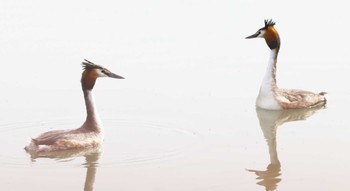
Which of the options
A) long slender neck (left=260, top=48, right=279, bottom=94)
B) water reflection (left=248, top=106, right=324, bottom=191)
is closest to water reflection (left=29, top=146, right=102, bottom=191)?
water reflection (left=248, top=106, right=324, bottom=191)

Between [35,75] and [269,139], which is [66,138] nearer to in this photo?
→ [269,139]

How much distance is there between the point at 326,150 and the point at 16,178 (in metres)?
5.54

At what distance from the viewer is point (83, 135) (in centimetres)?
1381

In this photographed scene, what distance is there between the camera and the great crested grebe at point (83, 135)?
1332 cm

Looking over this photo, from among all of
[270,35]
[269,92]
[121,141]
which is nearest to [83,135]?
[121,141]

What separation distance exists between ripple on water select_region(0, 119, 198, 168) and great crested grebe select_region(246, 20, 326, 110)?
319cm

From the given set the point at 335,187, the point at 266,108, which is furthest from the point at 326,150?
the point at 266,108

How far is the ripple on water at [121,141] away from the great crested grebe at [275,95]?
10.5 ft

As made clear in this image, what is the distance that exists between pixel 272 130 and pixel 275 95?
2.36 m

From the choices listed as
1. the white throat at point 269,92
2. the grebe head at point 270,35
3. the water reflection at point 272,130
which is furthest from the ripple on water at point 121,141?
the grebe head at point 270,35

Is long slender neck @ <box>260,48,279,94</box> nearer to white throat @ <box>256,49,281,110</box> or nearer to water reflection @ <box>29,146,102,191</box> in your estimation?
white throat @ <box>256,49,281,110</box>

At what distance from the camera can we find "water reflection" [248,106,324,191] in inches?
468

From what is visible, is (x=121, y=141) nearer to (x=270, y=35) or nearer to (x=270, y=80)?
(x=270, y=80)

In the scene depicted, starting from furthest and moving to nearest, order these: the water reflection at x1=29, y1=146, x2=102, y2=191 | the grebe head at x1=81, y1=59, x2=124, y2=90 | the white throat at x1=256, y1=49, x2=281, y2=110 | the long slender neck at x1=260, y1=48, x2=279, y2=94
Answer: the long slender neck at x1=260, y1=48, x2=279, y2=94 → the white throat at x1=256, y1=49, x2=281, y2=110 → the grebe head at x1=81, y1=59, x2=124, y2=90 → the water reflection at x1=29, y1=146, x2=102, y2=191
